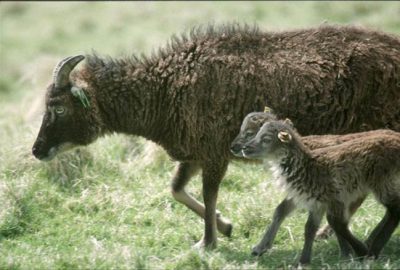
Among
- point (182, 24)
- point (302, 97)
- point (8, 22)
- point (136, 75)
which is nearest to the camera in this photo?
point (302, 97)

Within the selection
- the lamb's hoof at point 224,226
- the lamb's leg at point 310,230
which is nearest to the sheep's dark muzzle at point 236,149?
the lamb's leg at point 310,230

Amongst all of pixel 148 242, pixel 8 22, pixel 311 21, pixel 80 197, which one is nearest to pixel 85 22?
pixel 8 22

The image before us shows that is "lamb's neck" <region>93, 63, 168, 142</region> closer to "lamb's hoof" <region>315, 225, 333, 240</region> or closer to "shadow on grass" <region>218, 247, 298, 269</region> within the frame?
"shadow on grass" <region>218, 247, 298, 269</region>

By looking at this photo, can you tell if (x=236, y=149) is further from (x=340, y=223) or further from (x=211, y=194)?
(x=340, y=223)

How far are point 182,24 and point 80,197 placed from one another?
37.7 feet

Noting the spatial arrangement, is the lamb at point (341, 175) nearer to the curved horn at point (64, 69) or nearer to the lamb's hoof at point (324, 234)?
the lamb's hoof at point (324, 234)

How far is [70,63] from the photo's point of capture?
10.2 m

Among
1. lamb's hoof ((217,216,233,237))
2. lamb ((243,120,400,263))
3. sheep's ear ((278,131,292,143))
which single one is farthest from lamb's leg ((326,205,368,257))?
lamb's hoof ((217,216,233,237))

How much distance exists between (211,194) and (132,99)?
1.49 m

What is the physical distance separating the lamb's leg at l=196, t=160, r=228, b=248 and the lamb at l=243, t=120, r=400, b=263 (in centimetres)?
106

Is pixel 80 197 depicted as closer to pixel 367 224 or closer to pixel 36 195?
pixel 36 195

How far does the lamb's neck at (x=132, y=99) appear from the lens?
33.7 feet

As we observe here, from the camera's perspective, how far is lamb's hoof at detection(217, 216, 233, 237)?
1034 cm

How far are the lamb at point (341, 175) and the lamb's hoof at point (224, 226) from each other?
1.55 meters
